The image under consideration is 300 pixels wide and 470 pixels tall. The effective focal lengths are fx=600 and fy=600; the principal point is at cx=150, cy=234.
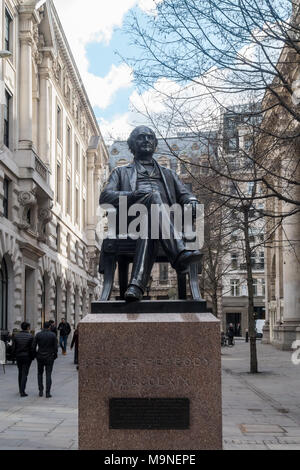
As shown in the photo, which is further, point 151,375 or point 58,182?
point 58,182

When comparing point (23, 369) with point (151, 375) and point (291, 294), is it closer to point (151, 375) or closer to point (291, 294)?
point (151, 375)

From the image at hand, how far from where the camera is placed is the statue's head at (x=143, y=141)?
7.44 metres

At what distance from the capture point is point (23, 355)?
13.9 metres

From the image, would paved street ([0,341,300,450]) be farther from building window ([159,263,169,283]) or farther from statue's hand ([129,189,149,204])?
building window ([159,263,169,283])

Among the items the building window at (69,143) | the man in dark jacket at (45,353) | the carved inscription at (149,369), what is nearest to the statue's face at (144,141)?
the carved inscription at (149,369)

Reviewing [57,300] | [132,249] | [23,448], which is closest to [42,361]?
[23,448]

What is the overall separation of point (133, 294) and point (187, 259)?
0.79 m

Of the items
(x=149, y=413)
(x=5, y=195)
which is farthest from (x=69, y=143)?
(x=149, y=413)

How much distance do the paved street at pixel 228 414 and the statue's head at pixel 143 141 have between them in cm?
382

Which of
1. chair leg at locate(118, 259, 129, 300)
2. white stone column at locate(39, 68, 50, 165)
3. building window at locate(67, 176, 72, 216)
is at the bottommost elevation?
chair leg at locate(118, 259, 129, 300)

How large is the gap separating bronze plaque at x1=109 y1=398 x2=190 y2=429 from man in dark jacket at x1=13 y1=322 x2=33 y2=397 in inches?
321

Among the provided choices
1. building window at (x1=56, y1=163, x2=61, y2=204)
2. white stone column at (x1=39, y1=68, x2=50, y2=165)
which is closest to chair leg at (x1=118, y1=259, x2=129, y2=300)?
white stone column at (x1=39, y1=68, x2=50, y2=165)

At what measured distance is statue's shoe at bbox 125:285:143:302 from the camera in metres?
6.49

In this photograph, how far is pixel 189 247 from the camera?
23.2ft
